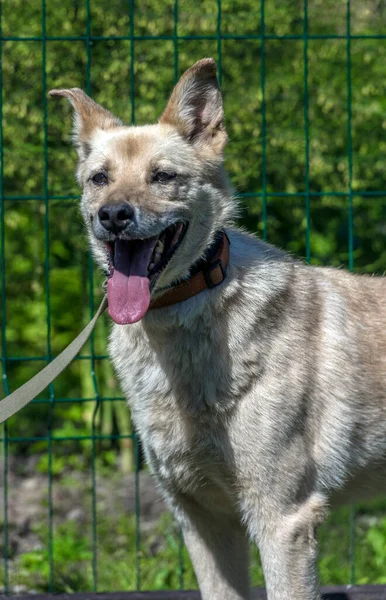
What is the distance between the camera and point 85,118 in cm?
357

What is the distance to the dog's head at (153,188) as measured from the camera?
3.14 metres

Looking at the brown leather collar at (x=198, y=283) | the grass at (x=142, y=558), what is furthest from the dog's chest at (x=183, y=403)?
the grass at (x=142, y=558)

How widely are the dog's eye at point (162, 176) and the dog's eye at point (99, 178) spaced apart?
17 centimetres

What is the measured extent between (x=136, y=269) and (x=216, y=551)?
3.70 ft

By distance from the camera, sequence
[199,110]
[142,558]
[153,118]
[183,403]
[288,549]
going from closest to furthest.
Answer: [288,549] < [183,403] < [199,110] < [142,558] < [153,118]

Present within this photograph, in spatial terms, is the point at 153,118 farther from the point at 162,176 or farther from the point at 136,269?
the point at 136,269

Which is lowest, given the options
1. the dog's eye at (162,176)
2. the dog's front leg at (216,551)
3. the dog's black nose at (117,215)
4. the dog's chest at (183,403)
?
the dog's front leg at (216,551)

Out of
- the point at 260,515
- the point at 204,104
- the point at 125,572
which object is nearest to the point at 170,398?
the point at 260,515

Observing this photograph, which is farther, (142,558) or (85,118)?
(142,558)

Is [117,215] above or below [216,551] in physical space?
above

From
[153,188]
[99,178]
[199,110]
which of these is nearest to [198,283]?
[153,188]

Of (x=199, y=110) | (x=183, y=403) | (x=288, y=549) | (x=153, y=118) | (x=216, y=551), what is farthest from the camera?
(x=153, y=118)

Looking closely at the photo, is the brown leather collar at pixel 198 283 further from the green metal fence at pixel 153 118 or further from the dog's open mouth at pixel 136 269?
the green metal fence at pixel 153 118

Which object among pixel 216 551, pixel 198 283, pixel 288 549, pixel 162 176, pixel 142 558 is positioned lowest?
pixel 142 558
